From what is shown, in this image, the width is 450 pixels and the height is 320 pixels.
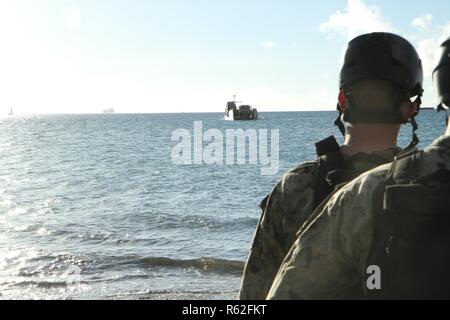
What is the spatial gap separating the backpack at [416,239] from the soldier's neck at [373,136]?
0.86 metres

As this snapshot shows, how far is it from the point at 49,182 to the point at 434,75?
3423cm

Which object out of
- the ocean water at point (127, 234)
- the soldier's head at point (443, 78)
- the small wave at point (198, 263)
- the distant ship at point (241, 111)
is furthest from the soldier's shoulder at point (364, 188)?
the distant ship at point (241, 111)

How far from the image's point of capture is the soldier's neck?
2.62 meters

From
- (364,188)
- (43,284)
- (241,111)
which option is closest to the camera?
(364,188)

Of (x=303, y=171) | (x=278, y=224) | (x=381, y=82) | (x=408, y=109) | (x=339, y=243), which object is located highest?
(x=381, y=82)

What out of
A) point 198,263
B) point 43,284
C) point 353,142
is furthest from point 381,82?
point 198,263

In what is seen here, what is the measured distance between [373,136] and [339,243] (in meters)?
0.89

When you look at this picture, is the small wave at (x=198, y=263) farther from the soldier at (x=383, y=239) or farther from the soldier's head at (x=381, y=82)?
the soldier at (x=383, y=239)

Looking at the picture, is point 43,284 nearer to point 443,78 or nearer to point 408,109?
point 408,109

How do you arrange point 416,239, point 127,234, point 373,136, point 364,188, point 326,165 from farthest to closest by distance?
point 127,234
point 326,165
point 373,136
point 364,188
point 416,239

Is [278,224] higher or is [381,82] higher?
[381,82]

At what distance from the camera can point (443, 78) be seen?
2.12 m

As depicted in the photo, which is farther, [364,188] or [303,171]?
[303,171]
